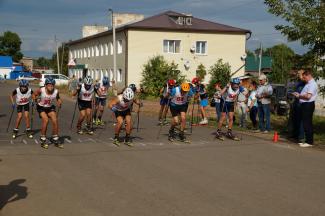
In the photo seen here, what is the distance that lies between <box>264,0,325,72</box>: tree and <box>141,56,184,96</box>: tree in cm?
2529

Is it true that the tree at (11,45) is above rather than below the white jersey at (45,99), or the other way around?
above

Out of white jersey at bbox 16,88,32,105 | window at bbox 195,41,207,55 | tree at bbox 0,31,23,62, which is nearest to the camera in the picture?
white jersey at bbox 16,88,32,105

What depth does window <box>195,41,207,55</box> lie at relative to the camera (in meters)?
46.9

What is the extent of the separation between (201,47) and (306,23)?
32.9 m

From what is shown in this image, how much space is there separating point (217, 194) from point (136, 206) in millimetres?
1434

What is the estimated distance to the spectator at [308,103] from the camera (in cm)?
1323

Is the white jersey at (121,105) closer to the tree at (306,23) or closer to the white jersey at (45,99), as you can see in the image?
the white jersey at (45,99)

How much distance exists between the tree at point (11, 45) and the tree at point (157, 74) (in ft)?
307

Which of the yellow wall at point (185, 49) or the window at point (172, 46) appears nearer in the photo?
the yellow wall at point (185, 49)

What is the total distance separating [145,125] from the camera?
18.2 m

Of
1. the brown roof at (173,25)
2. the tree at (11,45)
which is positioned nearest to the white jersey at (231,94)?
the brown roof at (173,25)

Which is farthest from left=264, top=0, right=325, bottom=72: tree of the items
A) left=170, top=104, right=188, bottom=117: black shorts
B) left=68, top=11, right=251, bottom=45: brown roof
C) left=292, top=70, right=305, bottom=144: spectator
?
left=68, top=11, right=251, bottom=45: brown roof

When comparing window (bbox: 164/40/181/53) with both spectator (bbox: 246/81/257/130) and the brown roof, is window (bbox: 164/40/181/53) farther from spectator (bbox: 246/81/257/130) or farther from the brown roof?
spectator (bbox: 246/81/257/130)

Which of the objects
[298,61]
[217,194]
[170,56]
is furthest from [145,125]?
[170,56]
